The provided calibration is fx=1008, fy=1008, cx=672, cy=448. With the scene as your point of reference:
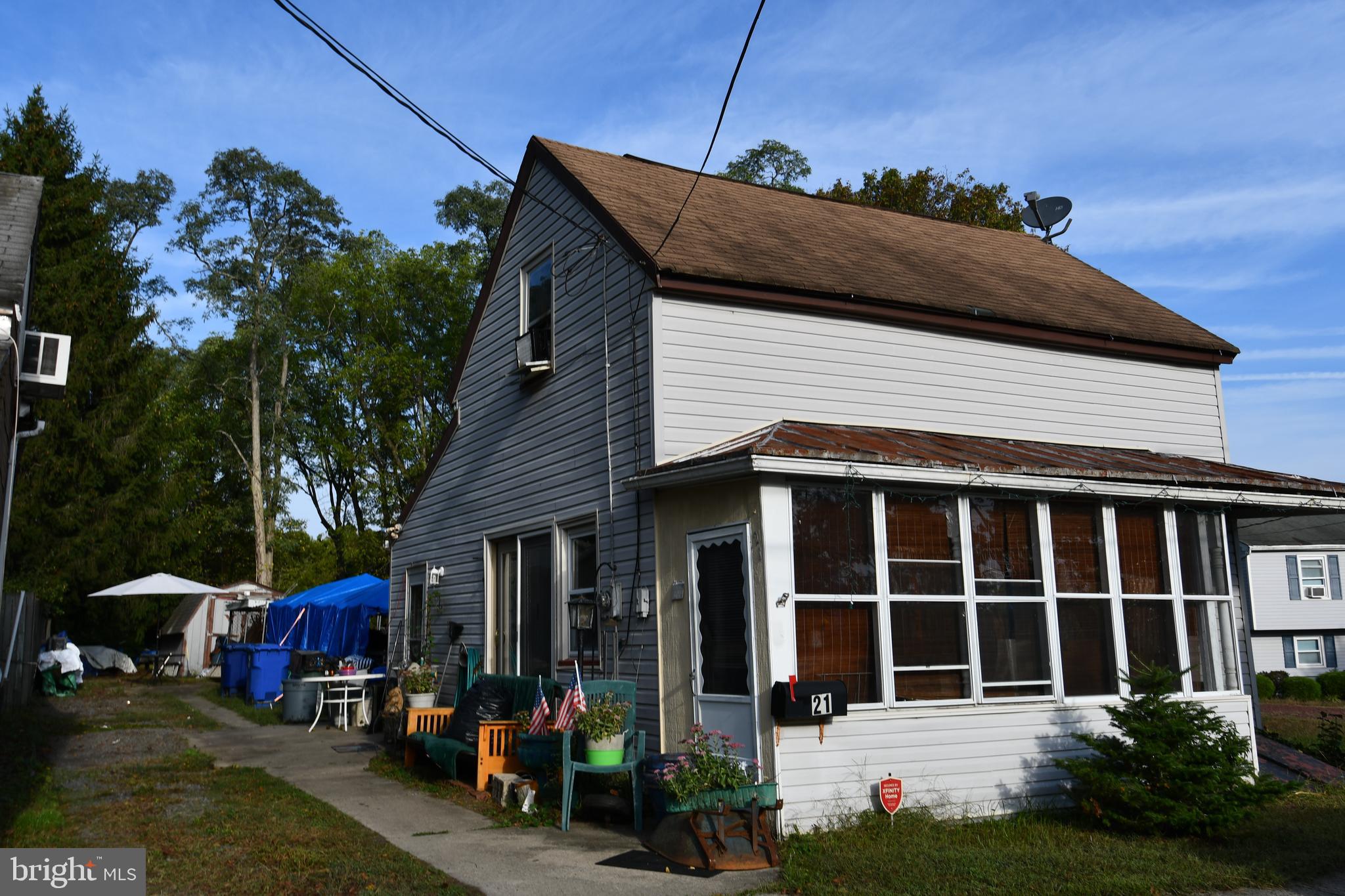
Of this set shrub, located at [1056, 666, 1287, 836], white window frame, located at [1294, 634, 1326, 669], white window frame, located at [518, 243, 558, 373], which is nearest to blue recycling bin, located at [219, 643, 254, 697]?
white window frame, located at [518, 243, 558, 373]

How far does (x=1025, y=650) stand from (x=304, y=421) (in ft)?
114

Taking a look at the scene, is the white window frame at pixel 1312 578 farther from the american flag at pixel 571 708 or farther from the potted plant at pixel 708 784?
the potted plant at pixel 708 784

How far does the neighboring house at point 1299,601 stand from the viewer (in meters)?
34.8

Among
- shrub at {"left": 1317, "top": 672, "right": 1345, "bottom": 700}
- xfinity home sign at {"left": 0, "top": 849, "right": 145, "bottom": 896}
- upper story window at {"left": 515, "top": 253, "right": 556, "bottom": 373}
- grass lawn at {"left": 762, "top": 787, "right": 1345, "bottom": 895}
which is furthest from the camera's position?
shrub at {"left": 1317, "top": 672, "right": 1345, "bottom": 700}

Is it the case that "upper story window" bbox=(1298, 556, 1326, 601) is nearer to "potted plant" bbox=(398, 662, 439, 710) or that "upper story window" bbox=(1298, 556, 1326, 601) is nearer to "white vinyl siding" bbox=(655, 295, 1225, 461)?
"white vinyl siding" bbox=(655, 295, 1225, 461)

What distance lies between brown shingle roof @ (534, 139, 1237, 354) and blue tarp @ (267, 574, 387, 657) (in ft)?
37.8

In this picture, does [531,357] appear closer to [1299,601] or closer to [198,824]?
[198,824]

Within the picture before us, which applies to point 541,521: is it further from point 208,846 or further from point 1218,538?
point 1218,538

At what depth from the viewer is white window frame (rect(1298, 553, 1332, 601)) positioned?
3478 cm

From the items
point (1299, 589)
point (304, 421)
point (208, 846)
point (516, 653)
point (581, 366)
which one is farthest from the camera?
point (304, 421)

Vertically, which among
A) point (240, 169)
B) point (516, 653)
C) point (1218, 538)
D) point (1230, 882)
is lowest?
point (1230, 882)

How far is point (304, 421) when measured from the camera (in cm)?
3900

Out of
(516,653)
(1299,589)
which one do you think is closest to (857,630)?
(516,653)

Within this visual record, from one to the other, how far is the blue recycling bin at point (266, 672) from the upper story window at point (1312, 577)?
33.0m
